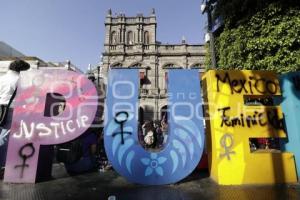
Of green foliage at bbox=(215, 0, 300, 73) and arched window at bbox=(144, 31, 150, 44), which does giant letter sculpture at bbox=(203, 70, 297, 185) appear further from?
arched window at bbox=(144, 31, 150, 44)

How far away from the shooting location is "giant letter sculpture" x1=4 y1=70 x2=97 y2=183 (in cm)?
411

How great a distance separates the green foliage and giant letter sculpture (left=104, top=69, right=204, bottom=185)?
3677 millimetres

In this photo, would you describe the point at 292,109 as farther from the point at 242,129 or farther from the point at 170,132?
the point at 170,132

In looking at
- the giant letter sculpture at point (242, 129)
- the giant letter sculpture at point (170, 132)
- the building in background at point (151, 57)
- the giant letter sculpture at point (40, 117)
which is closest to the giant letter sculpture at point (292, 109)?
the giant letter sculpture at point (242, 129)

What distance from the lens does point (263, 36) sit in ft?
23.0

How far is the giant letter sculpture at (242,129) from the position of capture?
4113mm

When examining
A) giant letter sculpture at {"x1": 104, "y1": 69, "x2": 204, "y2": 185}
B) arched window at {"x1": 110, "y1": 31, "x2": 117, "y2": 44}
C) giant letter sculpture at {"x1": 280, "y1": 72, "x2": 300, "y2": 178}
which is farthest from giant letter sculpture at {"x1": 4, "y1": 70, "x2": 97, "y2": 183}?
arched window at {"x1": 110, "y1": 31, "x2": 117, "y2": 44}

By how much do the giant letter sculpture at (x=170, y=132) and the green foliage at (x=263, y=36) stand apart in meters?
3.68

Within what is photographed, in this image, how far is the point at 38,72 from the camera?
461 centimetres

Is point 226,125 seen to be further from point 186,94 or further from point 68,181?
point 68,181

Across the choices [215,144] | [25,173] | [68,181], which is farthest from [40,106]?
[215,144]

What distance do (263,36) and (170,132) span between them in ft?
16.8

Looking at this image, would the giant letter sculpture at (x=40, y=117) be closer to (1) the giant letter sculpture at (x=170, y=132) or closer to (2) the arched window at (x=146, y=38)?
(1) the giant letter sculpture at (x=170, y=132)

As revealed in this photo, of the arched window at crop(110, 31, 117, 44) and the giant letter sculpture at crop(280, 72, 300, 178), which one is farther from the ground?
the arched window at crop(110, 31, 117, 44)
